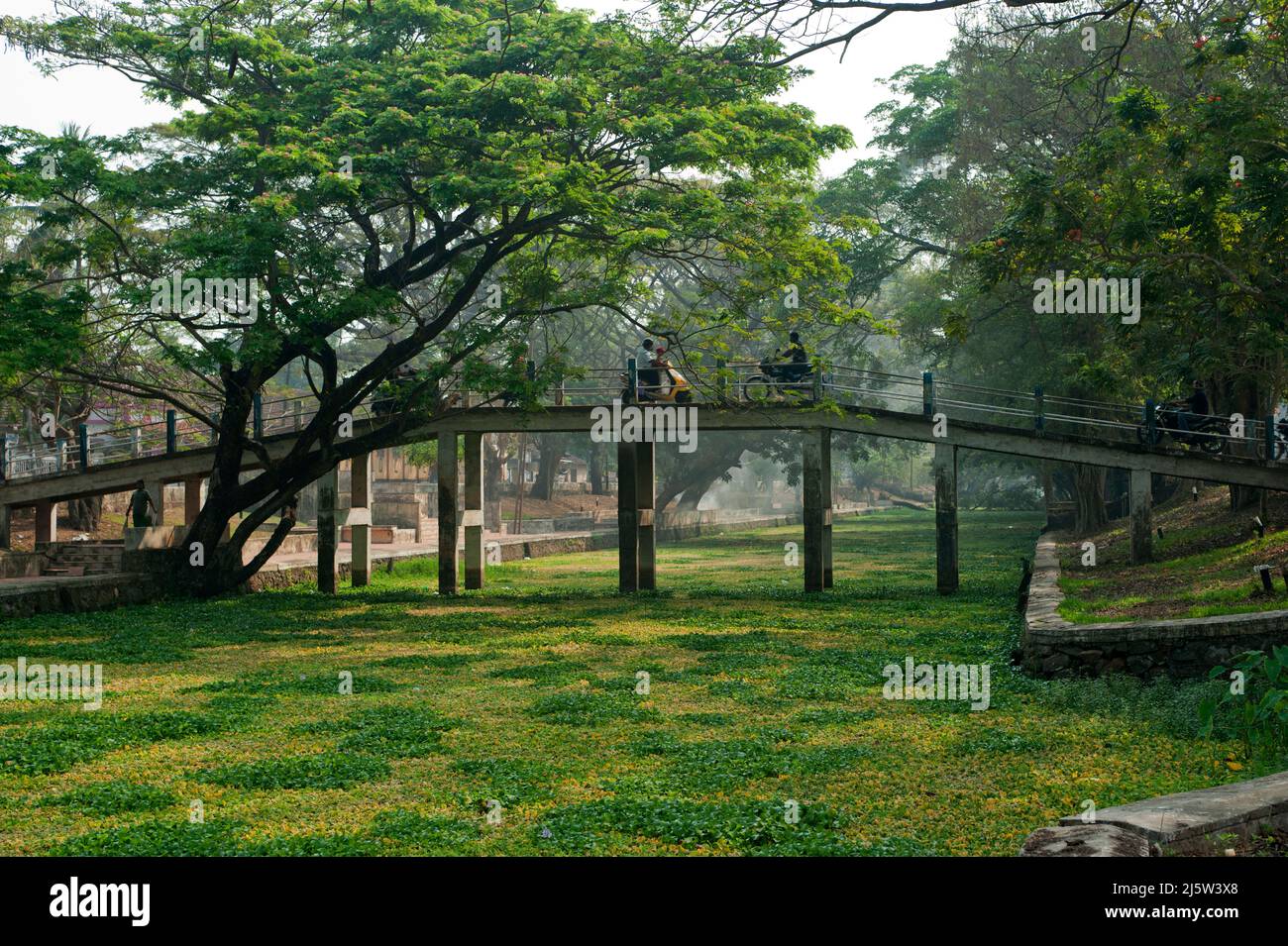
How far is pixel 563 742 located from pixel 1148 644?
619 centimetres

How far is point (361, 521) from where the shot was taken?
27.0m

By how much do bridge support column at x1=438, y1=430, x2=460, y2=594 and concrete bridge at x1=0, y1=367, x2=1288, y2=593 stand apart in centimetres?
2

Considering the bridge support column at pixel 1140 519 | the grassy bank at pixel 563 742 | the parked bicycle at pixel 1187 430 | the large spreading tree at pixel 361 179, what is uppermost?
the large spreading tree at pixel 361 179

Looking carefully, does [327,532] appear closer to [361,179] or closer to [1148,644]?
[361,179]

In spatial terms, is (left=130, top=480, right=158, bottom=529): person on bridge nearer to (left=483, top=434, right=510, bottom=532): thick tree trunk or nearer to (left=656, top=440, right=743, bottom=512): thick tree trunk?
(left=483, top=434, right=510, bottom=532): thick tree trunk

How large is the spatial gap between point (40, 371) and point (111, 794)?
52.5 feet

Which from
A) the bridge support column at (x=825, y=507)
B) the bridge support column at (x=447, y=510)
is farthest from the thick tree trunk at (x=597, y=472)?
the bridge support column at (x=825, y=507)

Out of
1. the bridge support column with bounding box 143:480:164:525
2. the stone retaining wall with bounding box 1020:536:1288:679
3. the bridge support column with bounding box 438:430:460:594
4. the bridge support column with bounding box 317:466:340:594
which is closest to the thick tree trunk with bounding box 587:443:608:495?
the bridge support column with bounding box 438:430:460:594

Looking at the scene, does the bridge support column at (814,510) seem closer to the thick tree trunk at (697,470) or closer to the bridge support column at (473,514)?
the bridge support column at (473,514)

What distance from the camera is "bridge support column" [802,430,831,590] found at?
2478 centimetres

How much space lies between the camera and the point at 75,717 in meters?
11.3

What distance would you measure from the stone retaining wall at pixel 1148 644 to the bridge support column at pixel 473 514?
597 inches

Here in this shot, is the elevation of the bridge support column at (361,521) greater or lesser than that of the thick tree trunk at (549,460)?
lesser

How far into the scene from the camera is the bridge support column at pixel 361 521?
88.6 feet
